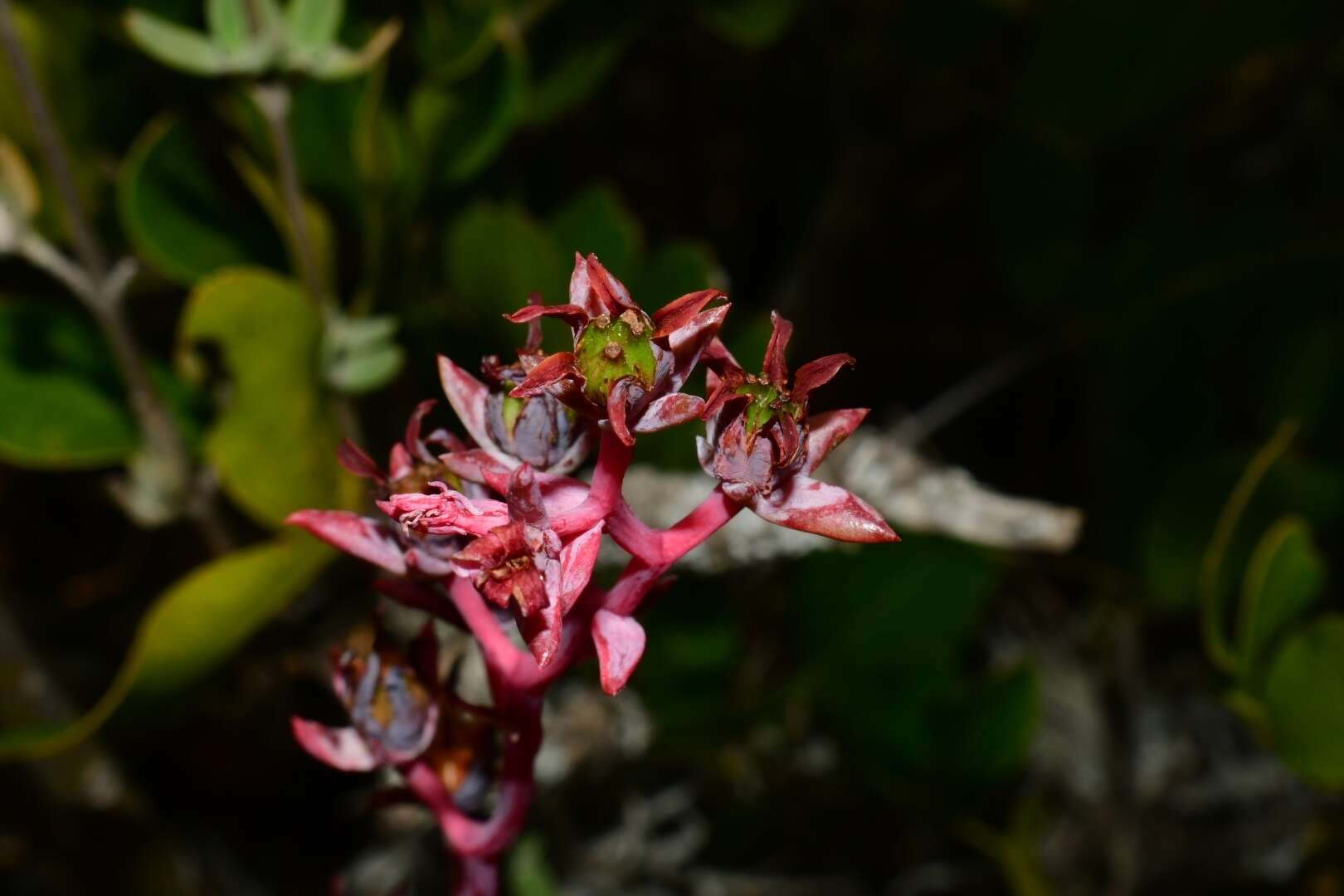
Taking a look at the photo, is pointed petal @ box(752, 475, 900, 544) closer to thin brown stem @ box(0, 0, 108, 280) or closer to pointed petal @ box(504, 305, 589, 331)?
pointed petal @ box(504, 305, 589, 331)

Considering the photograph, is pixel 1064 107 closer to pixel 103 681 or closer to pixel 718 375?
pixel 718 375

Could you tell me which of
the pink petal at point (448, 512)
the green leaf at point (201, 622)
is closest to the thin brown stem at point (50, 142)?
the green leaf at point (201, 622)

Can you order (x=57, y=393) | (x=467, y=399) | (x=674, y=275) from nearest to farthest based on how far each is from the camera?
(x=467, y=399) < (x=57, y=393) < (x=674, y=275)

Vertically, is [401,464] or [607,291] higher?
[607,291]

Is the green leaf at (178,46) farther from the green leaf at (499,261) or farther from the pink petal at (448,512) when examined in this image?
the pink petal at (448,512)

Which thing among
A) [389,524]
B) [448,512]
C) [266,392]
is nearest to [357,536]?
[389,524]

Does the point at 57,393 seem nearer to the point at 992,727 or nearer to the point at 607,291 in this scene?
the point at 607,291
